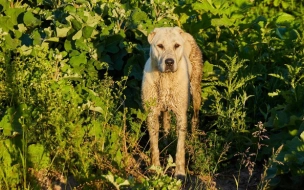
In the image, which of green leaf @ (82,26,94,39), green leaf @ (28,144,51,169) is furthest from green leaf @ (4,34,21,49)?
green leaf @ (28,144,51,169)

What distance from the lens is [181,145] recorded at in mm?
6793

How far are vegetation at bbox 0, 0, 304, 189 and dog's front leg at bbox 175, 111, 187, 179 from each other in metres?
0.07

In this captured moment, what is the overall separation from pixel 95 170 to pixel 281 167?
60.4 inches

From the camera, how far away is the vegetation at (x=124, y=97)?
5965 millimetres

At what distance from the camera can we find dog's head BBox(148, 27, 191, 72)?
21.4ft

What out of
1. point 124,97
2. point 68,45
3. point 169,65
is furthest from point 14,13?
point 169,65

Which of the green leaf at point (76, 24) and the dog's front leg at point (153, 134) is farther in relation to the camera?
the green leaf at point (76, 24)

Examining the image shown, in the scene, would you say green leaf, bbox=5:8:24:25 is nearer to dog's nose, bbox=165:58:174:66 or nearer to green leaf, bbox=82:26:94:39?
green leaf, bbox=82:26:94:39

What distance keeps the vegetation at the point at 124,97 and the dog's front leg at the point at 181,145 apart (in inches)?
2.9

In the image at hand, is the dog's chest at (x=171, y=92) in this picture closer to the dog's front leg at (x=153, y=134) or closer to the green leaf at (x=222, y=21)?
the dog's front leg at (x=153, y=134)

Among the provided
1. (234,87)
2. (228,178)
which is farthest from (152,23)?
(228,178)

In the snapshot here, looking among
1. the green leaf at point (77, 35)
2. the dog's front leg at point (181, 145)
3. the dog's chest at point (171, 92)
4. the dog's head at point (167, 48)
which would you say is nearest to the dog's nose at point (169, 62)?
the dog's head at point (167, 48)

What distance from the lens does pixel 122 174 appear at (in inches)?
233

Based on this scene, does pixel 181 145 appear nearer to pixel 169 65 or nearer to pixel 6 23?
pixel 169 65
